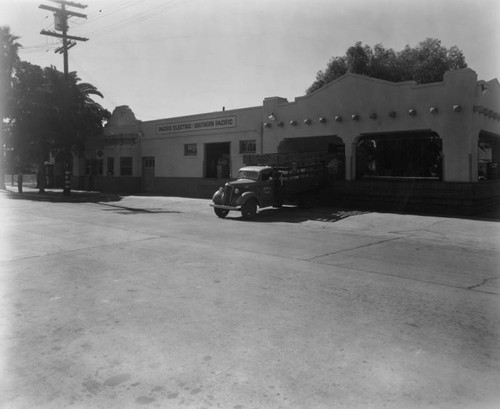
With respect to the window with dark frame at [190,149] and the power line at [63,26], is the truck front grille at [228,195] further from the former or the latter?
the power line at [63,26]

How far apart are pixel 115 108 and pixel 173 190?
956cm

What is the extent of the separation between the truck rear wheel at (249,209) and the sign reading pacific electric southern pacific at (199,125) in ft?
34.5

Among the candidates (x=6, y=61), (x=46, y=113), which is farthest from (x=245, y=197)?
(x=6, y=61)

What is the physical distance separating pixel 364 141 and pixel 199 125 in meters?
10.9

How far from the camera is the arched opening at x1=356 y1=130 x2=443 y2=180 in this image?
23.6 meters

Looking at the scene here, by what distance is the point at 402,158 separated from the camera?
26.0 meters

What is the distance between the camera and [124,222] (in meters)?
14.5

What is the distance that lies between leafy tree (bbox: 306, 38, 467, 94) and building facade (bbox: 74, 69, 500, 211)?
521 centimetres

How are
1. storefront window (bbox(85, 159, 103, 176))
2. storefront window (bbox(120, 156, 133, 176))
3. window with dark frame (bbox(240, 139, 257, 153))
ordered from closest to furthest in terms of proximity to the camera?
window with dark frame (bbox(240, 139, 257, 153)) → storefront window (bbox(120, 156, 133, 176)) → storefront window (bbox(85, 159, 103, 176))

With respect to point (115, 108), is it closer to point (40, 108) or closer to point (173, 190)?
point (40, 108)

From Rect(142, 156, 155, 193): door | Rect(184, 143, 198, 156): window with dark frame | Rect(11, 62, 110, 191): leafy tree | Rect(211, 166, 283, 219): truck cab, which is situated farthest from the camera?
Rect(142, 156, 155, 193): door

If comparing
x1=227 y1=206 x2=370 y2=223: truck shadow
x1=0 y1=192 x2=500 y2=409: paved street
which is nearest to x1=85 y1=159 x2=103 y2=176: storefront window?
x1=227 y1=206 x2=370 y2=223: truck shadow

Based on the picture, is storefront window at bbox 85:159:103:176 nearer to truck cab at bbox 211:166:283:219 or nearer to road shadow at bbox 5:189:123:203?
road shadow at bbox 5:189:123:203

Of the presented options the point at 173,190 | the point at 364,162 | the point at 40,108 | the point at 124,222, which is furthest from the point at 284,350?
the point at 40,108
